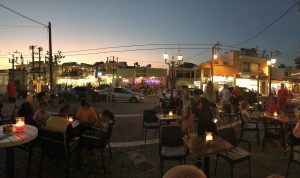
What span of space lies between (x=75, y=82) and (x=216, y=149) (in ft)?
188

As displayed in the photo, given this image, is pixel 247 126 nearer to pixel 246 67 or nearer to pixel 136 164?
pixel 136 164

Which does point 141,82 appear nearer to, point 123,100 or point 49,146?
point 123,100

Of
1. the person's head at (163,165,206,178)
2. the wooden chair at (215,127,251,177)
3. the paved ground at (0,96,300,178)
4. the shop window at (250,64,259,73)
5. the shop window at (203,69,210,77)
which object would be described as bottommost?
the paved ground at (0,96,300,178)

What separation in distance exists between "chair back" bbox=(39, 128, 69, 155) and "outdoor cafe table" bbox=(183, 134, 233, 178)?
2310mm

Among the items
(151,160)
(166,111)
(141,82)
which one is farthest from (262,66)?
(151,160)

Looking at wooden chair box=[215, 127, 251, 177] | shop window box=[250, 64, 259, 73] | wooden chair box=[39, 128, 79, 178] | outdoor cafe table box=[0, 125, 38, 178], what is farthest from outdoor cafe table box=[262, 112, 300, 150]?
shop window box=[250, 64, 259, 73]

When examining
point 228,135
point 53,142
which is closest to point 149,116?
point 228,135

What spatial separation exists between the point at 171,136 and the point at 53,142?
2.38m

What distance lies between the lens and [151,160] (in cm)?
664

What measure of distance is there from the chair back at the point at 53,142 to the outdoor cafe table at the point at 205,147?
2.31 metres

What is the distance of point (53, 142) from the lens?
521cm

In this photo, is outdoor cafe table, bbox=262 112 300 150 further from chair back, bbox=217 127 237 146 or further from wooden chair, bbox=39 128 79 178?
wooden chair, bbox=39 128 79 178

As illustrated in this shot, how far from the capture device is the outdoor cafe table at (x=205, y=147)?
439 centimetres

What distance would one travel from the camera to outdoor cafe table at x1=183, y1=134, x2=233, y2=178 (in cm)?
439
